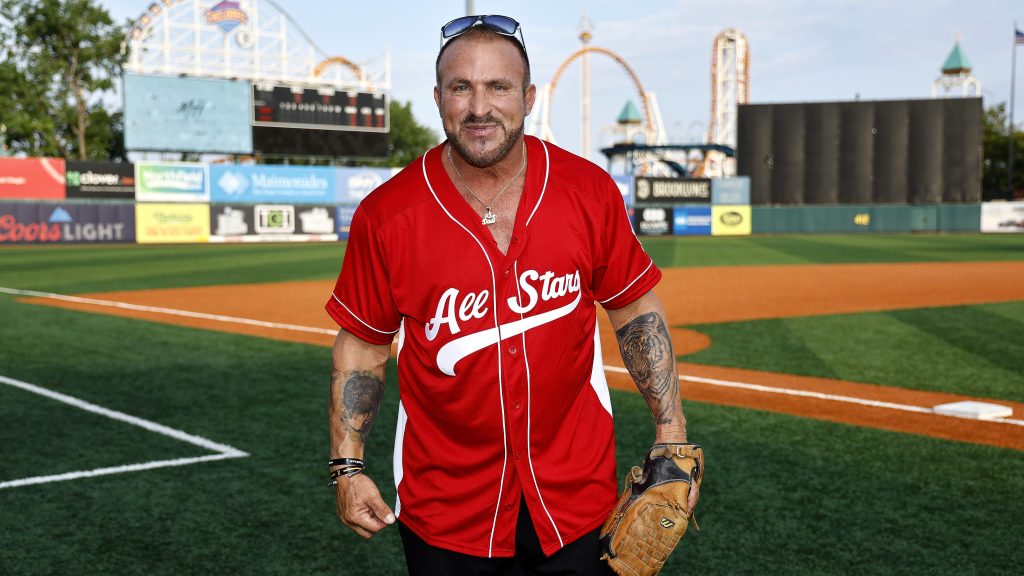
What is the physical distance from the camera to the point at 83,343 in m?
10.2

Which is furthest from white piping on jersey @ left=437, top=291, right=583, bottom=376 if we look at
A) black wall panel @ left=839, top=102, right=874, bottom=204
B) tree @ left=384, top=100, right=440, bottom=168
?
tree @ left=384, top=100, right=440, bottom=168

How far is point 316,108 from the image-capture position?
42375mm

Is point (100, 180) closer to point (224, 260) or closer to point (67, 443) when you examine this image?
point (224, 260)

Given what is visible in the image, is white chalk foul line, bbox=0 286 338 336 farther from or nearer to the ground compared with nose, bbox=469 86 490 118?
nearer to the ground

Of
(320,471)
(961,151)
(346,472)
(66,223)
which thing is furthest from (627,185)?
(346,472)

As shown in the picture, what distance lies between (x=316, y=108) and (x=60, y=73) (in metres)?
25.1

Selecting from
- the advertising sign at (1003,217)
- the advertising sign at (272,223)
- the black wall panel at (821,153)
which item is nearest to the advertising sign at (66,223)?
the advertising sign at (272,223)

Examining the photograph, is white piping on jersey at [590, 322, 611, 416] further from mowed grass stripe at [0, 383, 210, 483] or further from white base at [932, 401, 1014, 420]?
white base at [932, 401, 1014, 420]

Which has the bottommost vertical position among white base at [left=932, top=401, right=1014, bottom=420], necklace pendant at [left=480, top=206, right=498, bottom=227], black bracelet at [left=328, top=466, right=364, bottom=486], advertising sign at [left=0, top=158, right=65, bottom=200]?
white base at [left=932, top=401, right=1014, bottom=420]

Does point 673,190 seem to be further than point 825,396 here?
Yes

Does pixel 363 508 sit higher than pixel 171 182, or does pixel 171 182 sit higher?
pixel 171 182

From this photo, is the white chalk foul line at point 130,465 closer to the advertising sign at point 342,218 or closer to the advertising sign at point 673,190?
the advertising sign at point 342,218

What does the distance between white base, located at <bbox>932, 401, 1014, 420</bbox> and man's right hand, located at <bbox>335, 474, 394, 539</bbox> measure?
5.54 metres

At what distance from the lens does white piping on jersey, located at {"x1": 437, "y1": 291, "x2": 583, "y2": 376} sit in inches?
85.7
